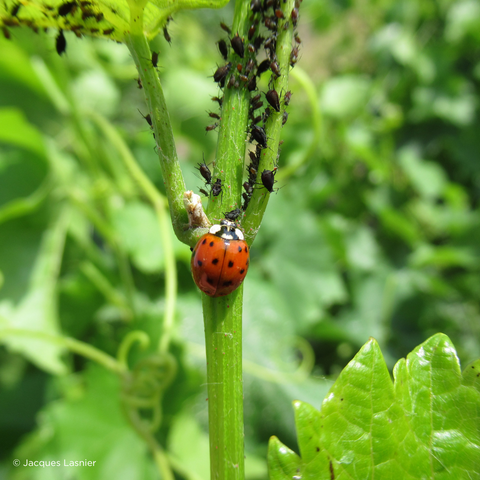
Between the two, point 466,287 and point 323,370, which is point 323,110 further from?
point 323,370

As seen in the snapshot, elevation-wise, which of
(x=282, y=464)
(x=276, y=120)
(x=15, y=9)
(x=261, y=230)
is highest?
(x=261, y=230)

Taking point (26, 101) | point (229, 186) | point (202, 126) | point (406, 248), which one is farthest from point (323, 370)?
point (26, 101)

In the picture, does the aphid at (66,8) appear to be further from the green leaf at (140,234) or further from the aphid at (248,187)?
the green leaf at (140,234)

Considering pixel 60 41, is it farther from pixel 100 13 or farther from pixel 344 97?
pixel 344 97

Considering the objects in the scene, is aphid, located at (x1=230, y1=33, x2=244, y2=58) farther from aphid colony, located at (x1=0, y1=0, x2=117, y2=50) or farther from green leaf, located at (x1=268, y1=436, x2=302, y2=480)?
green leaf, located at (x1=268, y1=436, x2=302, y2=480)

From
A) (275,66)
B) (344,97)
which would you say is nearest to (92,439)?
(275,66)

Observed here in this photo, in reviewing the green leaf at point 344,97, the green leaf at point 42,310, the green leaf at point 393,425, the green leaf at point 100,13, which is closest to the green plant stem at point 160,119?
the green leaf at point 100,13
